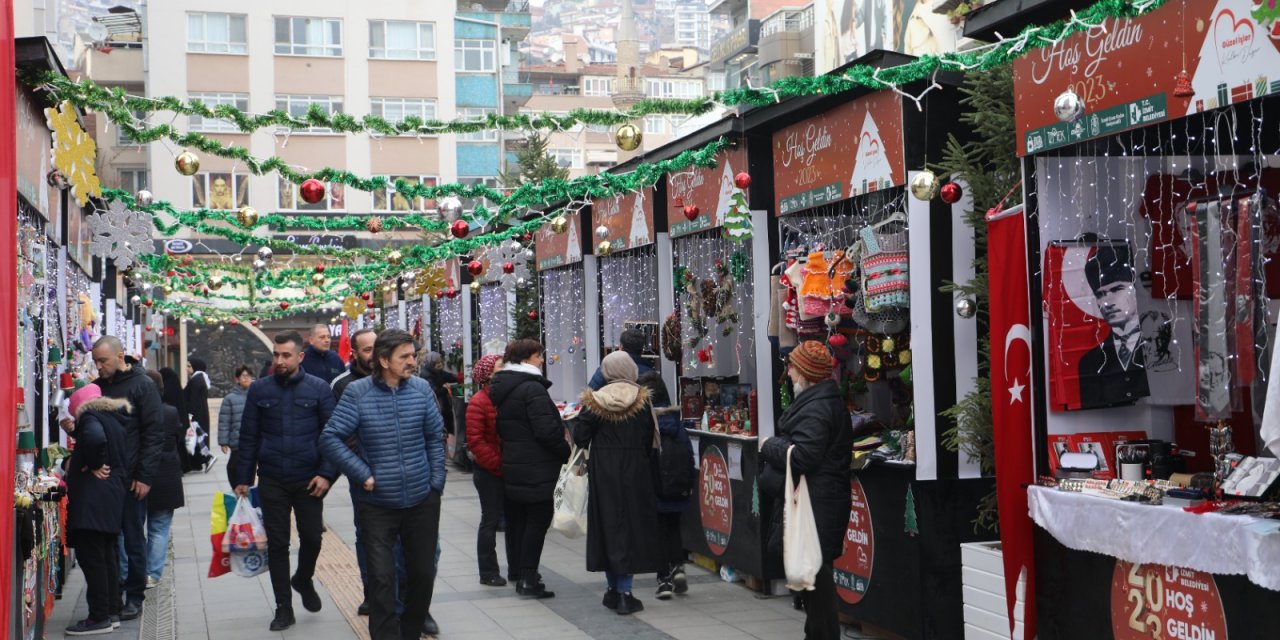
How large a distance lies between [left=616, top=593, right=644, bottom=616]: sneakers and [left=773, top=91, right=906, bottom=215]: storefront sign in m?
2.77

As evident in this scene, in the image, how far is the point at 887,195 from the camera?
340 inches

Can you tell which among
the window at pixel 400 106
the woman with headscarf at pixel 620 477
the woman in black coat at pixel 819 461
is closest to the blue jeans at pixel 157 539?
the woman with headscarf at pixel 620 477

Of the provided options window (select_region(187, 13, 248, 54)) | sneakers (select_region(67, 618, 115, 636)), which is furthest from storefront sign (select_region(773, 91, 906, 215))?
window (select_region(187, 13, 248, 54))

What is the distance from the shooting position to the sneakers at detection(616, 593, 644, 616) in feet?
29.6

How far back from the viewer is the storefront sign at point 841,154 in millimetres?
7793

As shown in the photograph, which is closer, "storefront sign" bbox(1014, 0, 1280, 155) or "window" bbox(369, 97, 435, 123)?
"storefront sign" bbox(1014, 0, 1280, 155)

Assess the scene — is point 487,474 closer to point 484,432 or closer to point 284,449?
point 484,432

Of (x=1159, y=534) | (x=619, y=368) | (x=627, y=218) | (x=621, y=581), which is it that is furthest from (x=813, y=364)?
(x=627, y=218)

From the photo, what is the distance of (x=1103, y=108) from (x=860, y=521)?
10.7 feet

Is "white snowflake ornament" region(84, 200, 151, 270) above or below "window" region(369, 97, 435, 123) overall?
below

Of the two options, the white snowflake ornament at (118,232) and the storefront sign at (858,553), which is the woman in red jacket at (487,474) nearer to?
the storefront sign at (858,553)

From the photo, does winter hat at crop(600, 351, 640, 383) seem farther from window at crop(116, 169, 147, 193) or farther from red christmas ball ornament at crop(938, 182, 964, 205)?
window at crop(116, 169, 147, 193)

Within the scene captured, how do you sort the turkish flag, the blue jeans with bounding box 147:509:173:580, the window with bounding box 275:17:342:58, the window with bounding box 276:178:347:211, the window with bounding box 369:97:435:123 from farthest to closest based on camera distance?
the window with bounding box 369:97:435:123 → the window with bounding box 275:17:342:58 → the window with bounding box 276:178:347:211 → the blue jeans with bounding box 147:509:173:580 → the turkish flag

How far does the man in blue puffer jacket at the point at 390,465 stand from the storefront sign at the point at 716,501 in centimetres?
331
